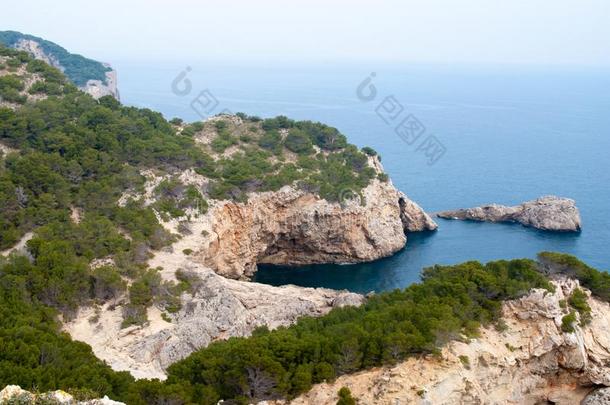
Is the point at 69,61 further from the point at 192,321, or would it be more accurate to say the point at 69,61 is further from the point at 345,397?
the point at 345,397

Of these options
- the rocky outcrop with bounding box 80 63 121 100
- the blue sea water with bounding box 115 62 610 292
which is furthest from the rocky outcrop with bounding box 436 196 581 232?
the rocky outcrop with bounding box 80 63 121 100

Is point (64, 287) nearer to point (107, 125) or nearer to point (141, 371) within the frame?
point (141, 371)

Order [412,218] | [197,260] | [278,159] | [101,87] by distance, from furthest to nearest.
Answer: [101,87]
[412,218]
[278,159]
[197,260]

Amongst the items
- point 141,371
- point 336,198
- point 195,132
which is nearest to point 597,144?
point 336,198

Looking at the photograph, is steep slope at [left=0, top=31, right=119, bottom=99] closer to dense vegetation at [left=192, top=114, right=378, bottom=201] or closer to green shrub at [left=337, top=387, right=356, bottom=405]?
dense vegetation at [left=192, top=114, right=378, bottom=201]

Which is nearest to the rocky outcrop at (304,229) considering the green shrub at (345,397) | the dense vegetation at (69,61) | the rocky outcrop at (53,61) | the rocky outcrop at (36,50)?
the green shrub at (345,397)

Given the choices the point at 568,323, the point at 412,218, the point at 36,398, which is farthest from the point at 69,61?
the point at 36,398

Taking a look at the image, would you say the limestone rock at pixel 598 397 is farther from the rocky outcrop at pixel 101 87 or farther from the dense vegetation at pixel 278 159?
the rocky outcrop at pixel 101 87
